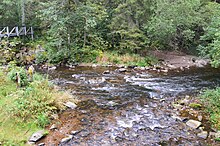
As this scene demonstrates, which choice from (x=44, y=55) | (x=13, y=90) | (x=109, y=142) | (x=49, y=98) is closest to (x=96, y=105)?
(x=49, y=98)

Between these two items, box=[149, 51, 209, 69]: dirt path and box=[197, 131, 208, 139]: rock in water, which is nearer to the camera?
box=[197, 131, 208, 139]: rock in water

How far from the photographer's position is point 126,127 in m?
6.39

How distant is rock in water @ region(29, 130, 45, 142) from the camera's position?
18.2ft

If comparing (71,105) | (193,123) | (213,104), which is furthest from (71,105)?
(213,104)

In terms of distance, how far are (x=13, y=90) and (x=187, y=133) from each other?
5.89 metres

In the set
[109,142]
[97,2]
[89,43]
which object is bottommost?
[109,142]

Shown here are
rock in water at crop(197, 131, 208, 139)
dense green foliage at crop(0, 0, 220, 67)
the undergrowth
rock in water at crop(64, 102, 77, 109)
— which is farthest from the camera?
dense green foliage at crop(0, 0, 220, 67)

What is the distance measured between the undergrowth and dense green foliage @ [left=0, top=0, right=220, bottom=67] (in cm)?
921

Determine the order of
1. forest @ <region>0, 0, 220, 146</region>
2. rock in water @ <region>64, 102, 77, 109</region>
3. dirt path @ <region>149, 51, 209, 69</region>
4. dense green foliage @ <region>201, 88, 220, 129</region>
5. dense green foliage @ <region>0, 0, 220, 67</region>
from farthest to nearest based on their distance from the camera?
1. dirt path @ <region>149, 51, 209, 69</region>
2. dense green foliage @ <region>0, 0, 220, 67</region>
3. rock in water @ <region>64, 102, 77, 109</region>
4. dense green foliage @ <region>201, 88, 220, 129</region>
5. forest @ <region>0, 0, 220, 146</region>

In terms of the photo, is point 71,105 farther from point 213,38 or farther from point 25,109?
point 213,38

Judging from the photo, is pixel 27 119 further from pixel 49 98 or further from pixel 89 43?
pixel 89 43

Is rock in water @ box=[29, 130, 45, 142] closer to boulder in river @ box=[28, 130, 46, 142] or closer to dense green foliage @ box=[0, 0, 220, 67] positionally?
boulder in river @ box=[28, 130, 46, 142]

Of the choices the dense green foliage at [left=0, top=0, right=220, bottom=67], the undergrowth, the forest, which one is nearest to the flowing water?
the forest

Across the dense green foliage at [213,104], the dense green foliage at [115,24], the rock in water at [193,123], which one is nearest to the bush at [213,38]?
the dense green foliage at [213,104]
